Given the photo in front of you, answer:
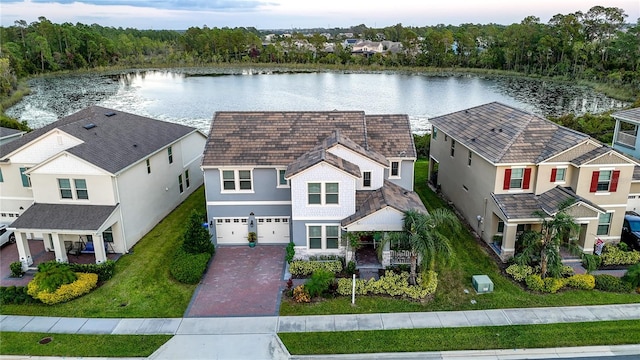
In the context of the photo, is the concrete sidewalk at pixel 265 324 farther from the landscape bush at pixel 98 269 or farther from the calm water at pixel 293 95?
the calm water at pixel 293 95

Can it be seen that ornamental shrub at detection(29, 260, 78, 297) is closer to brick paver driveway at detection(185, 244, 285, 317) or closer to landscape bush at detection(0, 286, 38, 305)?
landscape bush at detection(0, 286, 38, 305)

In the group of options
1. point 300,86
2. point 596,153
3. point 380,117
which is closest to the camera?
point 596,153

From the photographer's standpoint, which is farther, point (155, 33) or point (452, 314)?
point (155, 33)

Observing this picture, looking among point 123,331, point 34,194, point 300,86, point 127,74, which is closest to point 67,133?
point 34,194

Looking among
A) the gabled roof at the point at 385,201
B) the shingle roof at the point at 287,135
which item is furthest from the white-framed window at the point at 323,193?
the shingle roof at the point at 287,135

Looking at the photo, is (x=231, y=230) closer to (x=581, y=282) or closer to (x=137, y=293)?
(x=137, y=293)

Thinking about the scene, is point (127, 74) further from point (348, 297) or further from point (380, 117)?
point (348, 297)

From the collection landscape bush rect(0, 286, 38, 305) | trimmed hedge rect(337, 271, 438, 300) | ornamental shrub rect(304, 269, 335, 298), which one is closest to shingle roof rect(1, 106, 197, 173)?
landscape bush rect(0, 286, 38, 305)
